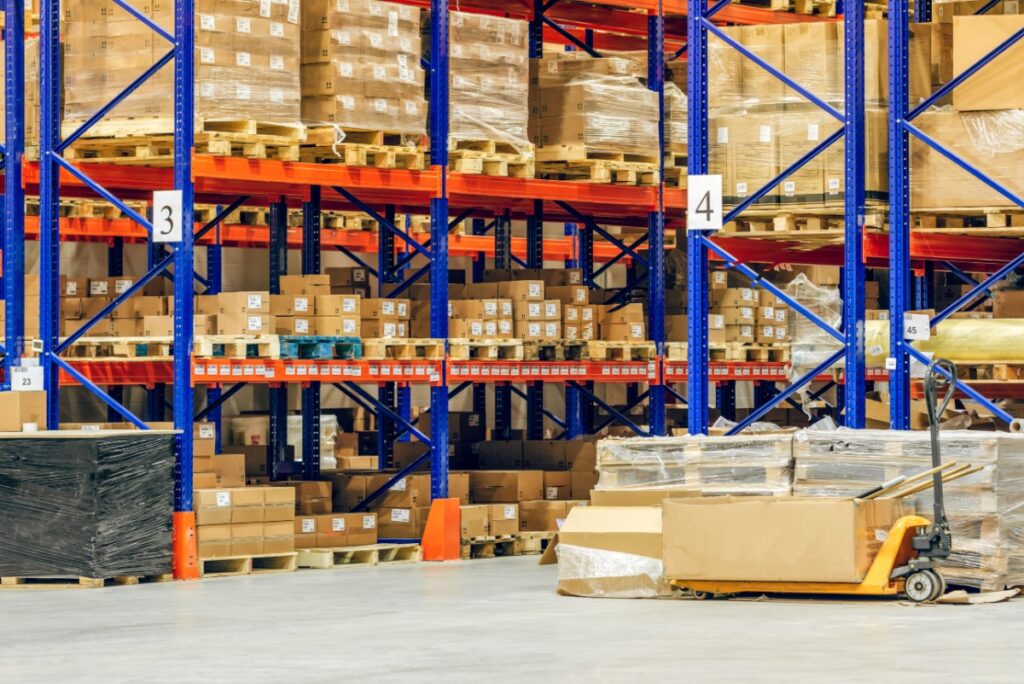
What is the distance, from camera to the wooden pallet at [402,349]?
600 inches

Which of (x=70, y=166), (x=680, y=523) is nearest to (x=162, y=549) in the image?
(x=70, y=166)

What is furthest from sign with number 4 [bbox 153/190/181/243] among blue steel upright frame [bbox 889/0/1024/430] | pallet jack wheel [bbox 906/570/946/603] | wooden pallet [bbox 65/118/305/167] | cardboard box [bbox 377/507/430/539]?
pallet jack wheel [bbox 906/570/946/603]

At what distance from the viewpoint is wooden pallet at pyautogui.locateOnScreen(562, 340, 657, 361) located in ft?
54.5

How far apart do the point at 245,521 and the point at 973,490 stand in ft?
17.2

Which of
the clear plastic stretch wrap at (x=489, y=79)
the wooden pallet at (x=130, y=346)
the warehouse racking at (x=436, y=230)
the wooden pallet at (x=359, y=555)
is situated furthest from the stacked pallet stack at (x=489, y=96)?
the wooden pallet at (x=359, y=555)

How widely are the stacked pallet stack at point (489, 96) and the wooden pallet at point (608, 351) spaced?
4.71ft

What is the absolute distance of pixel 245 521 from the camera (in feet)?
47.5

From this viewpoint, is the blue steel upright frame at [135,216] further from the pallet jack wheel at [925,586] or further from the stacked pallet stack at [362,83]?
the pallet jack wheel at [925,586]

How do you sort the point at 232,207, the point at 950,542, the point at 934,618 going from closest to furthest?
1. the point at 934,618
2. the point at 950,542
3. the point at 232,207

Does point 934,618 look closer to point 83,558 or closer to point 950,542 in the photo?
point 950,542

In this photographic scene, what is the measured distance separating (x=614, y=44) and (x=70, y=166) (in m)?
6.90

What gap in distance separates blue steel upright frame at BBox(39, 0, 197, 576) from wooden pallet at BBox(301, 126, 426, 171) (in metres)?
1.14

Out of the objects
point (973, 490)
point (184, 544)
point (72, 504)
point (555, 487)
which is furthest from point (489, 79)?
point (973, 490)

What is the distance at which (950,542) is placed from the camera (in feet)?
37.7
